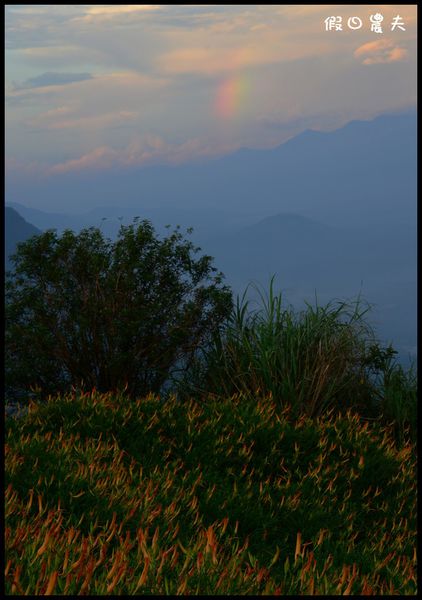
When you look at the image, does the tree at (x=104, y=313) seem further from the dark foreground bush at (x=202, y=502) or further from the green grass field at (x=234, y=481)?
the dark foreground bush at (x=202, y=502)

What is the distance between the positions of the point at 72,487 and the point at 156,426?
182cm

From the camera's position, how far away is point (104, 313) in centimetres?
904

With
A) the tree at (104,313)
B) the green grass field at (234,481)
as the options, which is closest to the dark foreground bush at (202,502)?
the green grass field at (234,481)

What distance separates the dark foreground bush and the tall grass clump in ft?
1.53

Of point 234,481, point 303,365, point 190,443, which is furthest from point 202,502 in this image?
point 303,365

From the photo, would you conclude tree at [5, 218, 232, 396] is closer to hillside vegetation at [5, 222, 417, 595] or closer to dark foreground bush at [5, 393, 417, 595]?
hillside vegetation at [5, 222, 417, 595]

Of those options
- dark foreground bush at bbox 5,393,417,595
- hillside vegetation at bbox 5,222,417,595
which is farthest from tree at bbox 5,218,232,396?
dark foreground bush at bbox 5,393,417,595

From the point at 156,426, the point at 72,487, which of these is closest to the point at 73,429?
the point at 156,426

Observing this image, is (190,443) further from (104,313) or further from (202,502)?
(104,313)

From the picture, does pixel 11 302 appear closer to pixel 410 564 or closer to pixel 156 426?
pixel 156 426

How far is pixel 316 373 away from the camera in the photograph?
8.05 meters

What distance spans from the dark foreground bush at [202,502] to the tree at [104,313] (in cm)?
181

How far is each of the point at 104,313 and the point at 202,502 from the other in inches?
171

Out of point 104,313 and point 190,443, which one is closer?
point 190,443
